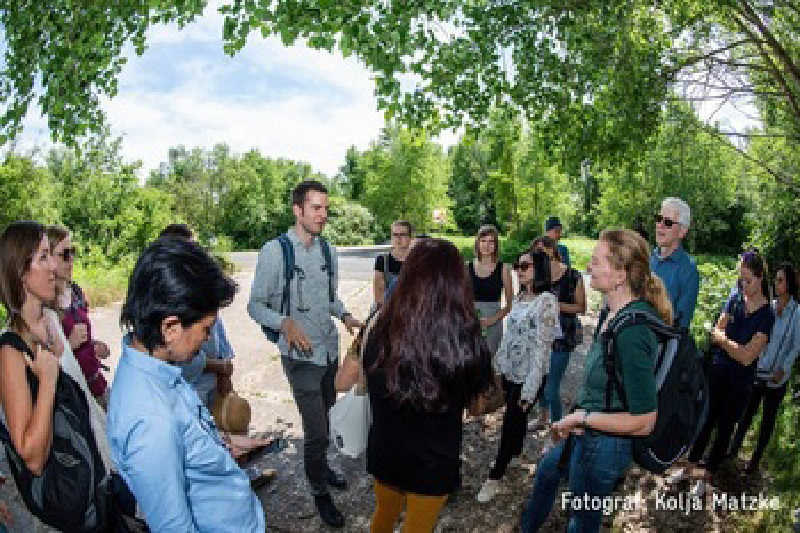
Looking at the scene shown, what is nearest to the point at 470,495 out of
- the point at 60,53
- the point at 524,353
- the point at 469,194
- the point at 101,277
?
the point at 524,353

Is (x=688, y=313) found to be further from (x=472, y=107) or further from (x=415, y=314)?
(x=472, y=107)

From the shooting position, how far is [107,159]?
69.6 ft

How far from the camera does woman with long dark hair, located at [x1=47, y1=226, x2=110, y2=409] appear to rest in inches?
139

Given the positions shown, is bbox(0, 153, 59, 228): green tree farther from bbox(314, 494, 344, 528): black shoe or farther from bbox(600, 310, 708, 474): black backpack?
bbox(600, 310, 708, 474): black backpack

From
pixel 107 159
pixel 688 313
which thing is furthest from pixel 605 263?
pixel 107 159

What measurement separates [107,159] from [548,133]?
19958mm

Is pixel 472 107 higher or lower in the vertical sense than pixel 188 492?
higher

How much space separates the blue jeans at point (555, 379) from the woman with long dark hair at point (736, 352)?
1.17 m

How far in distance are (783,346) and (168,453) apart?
4.80 metres

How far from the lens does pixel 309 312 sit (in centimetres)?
396

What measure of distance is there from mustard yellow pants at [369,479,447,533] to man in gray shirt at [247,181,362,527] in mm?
1308

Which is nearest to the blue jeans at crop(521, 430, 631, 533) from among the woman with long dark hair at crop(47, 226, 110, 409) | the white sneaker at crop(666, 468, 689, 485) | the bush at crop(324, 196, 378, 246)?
the white sneaker at crop(666, 468, 689, 485)

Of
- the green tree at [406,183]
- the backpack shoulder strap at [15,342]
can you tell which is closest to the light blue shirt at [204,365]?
the backpack shoulder strap at [15,342]

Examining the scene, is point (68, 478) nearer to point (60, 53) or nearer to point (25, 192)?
point (60, 53)
